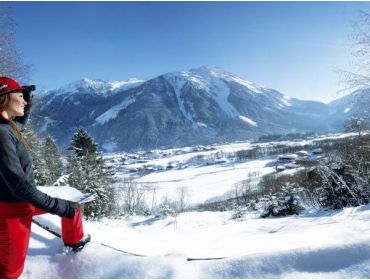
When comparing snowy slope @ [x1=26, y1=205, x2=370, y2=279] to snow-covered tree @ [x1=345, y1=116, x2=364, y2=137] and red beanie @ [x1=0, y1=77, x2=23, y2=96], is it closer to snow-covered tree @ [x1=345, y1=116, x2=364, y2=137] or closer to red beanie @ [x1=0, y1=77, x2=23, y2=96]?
red beanie @ [x1=0, y1=77, x2=23, y2=96]

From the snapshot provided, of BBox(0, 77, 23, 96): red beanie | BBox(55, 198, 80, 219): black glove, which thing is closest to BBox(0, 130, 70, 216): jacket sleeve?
BBox(55, 198, 80, 219): black glove

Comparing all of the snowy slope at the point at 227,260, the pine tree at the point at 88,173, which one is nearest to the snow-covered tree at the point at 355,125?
the snowy slope at the point at 227,260

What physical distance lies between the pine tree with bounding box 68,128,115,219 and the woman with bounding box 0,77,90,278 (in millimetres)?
19045

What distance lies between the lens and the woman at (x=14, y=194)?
2623 millimetres

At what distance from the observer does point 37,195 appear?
276cm

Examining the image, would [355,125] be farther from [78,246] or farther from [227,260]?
[78,246]

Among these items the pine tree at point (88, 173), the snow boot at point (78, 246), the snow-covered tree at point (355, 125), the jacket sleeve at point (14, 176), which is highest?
the jacket sleeve at point (14, 176)

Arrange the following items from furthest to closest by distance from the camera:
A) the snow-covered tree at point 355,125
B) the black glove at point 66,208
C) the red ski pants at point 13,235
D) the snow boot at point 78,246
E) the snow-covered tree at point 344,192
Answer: the snow-covered tree at point 355,125, the snow-covered tree at point 344,192, the snow boot at point 78,246, the black glove at point 66,208, the red ski pants at point 13,235

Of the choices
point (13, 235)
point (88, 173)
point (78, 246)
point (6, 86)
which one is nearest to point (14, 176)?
point (13, 235)

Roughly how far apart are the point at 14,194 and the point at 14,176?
17 cm

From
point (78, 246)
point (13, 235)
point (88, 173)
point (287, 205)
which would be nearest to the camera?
point (13, 235)

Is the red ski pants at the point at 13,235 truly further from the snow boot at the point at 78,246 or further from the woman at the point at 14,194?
the snow boot at the point at 78,246

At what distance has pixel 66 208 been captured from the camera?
3047 mm

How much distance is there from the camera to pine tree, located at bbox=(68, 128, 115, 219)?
23.5m
